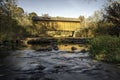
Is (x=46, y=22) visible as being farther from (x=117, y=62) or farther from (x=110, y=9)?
(x=117, y=62)

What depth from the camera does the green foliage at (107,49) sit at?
16989mm

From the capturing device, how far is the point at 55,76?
38.2 feet

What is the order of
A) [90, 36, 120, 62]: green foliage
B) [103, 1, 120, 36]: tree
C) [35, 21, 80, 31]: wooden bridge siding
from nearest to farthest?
[90, 36, 120, 62]: green foliage < [103, 1, 120, 36]: tree < [35, 21, 80, 31]: wooden bridge siding

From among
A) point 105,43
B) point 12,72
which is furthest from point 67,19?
point 12,72

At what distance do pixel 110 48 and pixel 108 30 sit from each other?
723cm

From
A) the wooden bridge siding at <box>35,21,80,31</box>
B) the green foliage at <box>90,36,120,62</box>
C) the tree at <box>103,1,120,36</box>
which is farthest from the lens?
the wooden bridge siding at <box>35,21,80,31</box>

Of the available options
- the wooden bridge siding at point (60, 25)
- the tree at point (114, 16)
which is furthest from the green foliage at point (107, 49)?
the wooden bridge siding at point (60, 25)

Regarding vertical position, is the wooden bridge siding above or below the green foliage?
above

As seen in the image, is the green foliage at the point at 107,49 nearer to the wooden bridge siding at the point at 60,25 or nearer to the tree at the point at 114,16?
the tree at the point at 114,16

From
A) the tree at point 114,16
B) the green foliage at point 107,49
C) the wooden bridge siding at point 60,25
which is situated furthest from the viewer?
the wooden bridge siding at point 60,25

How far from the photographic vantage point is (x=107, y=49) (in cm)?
1775

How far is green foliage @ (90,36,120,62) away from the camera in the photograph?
17.0 m

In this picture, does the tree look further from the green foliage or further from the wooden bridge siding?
the wooden bridge siding

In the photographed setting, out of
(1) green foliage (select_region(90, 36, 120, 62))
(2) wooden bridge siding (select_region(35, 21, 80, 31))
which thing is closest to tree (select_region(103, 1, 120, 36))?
(1) green foliage (select_region(90, 36, 120, 62))
